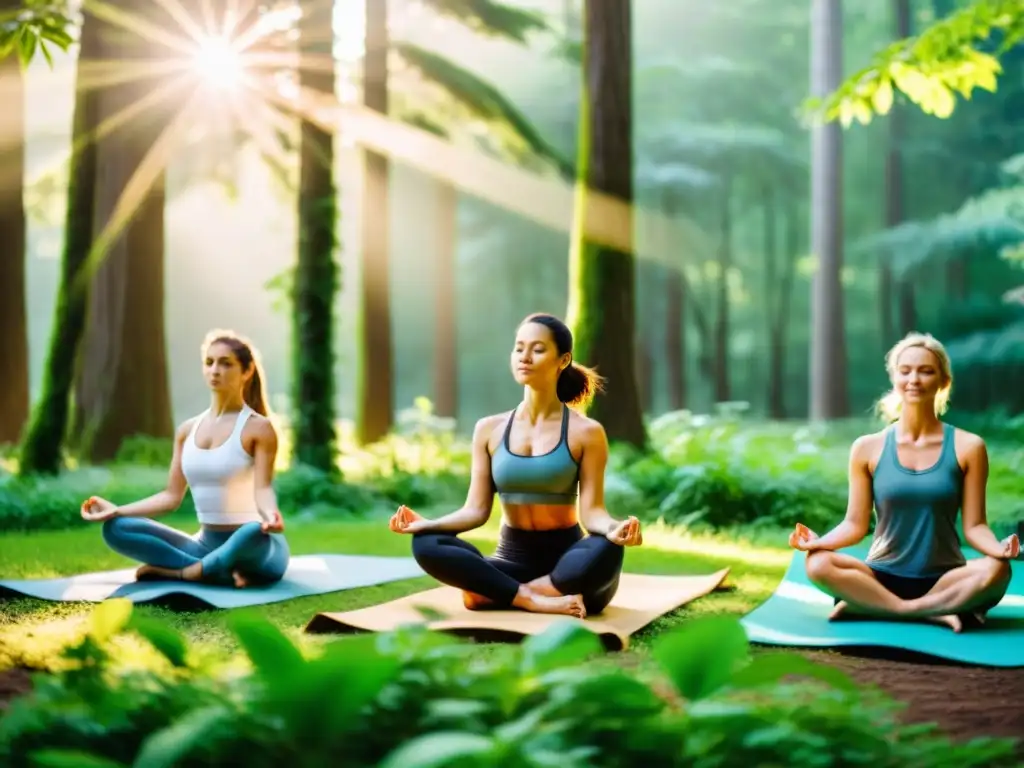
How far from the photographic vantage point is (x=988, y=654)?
456 cm

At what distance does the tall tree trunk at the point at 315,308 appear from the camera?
11133 millimetres

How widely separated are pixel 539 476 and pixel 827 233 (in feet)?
44.7

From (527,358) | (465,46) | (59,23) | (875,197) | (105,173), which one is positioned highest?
(465,46)

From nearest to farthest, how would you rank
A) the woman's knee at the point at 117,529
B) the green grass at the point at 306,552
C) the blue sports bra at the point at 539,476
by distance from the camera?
the green grass at the point at 306,552, the blue sports bra at the point at 539,476, the woman's knee at the point at 117,529

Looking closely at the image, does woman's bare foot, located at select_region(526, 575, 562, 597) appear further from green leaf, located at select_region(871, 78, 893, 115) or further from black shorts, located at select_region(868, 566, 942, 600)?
green leaf, located at select_region(871, 78, 893, 115)

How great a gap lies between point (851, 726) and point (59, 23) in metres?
4.52

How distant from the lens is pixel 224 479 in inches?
242

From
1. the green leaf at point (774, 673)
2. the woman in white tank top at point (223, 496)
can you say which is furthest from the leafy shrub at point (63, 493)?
the green leaf at point (774, 673)

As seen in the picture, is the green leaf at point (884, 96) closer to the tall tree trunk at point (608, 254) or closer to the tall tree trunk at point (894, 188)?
the tall tree trunk at point (608, 254)

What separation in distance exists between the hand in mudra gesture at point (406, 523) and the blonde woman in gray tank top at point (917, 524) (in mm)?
1580

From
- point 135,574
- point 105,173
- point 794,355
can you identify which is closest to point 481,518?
point 135,574

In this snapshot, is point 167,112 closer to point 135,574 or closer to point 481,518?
point 135,574

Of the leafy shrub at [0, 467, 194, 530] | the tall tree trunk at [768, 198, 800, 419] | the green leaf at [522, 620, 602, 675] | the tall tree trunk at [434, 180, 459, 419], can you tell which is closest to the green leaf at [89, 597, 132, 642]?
the green leaf at [522, 620, 602, 675]

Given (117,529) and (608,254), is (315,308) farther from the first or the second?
(117,529)
